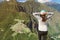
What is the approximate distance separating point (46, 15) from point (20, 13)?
37cm

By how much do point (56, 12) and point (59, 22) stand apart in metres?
0.10

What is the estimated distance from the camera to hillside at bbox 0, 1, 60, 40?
1772 mm

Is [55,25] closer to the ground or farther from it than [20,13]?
closer to the ground

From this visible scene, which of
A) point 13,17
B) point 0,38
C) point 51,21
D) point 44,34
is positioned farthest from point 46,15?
point 0,38

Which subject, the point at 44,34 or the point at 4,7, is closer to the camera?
the point at 44,34

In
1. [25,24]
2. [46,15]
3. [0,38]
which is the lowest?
[0,38]

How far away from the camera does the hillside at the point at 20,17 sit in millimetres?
1772

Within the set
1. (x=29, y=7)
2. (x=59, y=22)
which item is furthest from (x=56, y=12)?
(x=29, y=7)

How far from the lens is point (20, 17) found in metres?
1.79

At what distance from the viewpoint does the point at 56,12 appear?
1.80m

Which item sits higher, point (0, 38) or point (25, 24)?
point (25, 24)

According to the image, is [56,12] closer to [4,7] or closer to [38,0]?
[38,0]

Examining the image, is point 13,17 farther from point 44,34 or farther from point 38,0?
point 44,34

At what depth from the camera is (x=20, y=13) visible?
180cm
